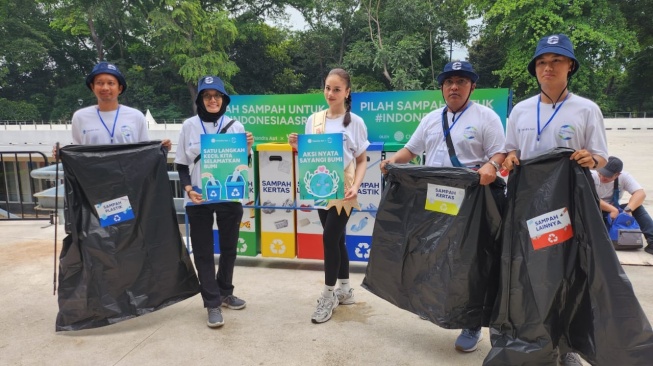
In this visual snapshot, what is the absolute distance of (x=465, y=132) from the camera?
105 inches

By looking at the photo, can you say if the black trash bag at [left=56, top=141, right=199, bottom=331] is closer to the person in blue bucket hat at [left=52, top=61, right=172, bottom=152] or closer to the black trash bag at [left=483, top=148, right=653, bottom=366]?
the person in blue bucket hat at [left=52, top=61, right=172, bottom=152]

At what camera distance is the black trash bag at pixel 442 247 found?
250 centimetres

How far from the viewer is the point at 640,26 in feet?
102

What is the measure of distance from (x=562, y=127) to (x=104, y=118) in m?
2.86

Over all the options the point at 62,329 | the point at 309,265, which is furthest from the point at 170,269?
the point at 309,265

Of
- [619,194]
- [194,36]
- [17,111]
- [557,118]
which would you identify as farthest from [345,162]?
[17,111]

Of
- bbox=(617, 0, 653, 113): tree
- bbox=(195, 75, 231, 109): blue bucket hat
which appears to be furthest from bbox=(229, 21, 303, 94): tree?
bbox=(195, 75, 231, 109): blue bucket hat

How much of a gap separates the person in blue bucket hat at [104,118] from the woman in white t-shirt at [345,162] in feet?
3.76

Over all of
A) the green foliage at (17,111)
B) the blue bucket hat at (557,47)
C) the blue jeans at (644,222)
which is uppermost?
the green foliage at (17,111)

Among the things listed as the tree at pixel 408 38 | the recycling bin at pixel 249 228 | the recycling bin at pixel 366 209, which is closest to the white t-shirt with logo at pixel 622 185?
the recycling bin at pixel 366 209

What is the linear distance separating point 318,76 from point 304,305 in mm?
33915

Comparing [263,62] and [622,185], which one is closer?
[622,185]

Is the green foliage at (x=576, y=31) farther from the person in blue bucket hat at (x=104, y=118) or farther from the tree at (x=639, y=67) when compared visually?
the person in blue bucket hat at (x=104, y=118)

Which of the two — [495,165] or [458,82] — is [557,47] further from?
[495,165]
